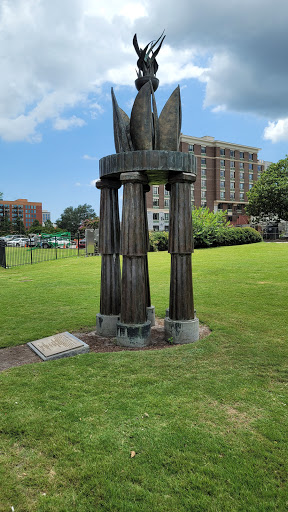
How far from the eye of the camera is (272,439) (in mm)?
3367

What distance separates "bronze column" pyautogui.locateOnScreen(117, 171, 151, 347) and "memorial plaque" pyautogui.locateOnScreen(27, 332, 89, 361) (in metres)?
0.80

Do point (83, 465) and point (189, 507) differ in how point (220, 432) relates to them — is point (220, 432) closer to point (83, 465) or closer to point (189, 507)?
point (189, 507)

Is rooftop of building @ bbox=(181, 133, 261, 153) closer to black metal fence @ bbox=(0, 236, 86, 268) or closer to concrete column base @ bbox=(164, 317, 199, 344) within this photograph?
black metal fence @ bbox=(0, 236, 86, 268)

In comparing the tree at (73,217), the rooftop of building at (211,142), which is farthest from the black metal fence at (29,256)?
the tree at (73,217)

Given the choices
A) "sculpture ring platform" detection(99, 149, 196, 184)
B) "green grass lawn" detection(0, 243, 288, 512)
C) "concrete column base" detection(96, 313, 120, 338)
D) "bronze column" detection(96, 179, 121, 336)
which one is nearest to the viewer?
"green grass lawn" detection(0, 243, 288, 512)

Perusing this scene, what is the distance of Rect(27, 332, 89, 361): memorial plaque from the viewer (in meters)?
5.62

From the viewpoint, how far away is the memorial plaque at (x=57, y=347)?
562 cm

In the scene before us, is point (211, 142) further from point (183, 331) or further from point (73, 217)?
point (183, 331)

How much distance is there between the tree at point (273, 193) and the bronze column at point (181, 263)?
146 feet

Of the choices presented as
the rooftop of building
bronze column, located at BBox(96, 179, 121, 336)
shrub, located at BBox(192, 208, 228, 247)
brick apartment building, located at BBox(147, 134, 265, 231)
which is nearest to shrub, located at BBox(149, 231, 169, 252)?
shrub, located at BBox(192, 208, 228, 247)

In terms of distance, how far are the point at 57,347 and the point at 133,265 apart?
1.94 metres

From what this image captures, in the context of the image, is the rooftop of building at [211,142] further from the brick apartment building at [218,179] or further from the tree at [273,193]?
the tree at [273,193]

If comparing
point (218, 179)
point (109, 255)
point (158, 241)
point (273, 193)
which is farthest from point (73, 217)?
point (109, 255)

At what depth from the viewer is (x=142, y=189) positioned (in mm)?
6238
